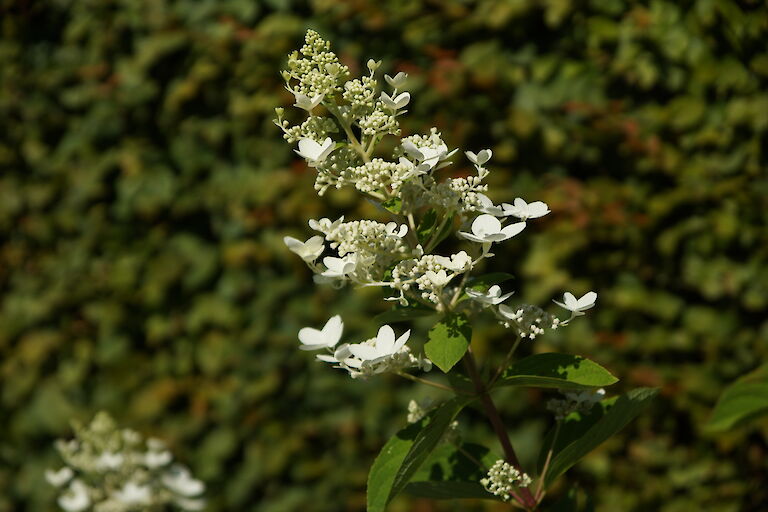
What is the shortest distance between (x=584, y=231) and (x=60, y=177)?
231 centimetres

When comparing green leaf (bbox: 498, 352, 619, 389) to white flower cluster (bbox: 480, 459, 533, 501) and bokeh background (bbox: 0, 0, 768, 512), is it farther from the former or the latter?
bokeh background (bbox: 0, 0, 768, 512)

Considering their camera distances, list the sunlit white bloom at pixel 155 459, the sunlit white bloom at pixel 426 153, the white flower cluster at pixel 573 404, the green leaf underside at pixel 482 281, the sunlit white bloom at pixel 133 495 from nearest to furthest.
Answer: the sunlit white bloom at pixel 426 153
the green leaf underside at pixel 482 281
the white flower cluster at pixel 573 404
the sunlit white bloom at pixel 133 495
the sunlit white bloom at pixel 155 459

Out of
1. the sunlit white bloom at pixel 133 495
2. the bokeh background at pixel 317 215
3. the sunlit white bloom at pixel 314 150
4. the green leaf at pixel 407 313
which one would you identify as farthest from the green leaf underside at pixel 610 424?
the bokeh background at pixel 317 215

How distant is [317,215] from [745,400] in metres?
2.07

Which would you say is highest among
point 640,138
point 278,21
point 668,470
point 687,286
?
point 278,21

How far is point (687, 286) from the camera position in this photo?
305cm

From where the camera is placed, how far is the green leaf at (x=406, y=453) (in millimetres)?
978

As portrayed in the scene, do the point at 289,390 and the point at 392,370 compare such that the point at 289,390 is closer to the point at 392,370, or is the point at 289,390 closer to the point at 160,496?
Result: the point at 160,496

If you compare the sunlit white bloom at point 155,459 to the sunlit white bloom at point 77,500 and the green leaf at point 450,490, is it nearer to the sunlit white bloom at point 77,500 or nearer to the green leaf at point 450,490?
the sunlit white bloom at point 77,500

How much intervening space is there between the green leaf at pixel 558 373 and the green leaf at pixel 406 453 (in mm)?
79

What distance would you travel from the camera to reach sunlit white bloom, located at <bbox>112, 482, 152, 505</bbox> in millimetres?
1901

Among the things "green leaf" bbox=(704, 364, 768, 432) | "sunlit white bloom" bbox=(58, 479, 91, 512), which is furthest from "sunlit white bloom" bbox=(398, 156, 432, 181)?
"sunlit white bloom" bbox=(58, 479, 91, 512)

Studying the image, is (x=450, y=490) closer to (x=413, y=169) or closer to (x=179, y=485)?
(x=413, y=169)

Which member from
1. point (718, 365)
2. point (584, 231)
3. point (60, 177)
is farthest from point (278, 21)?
point (718, 365)
